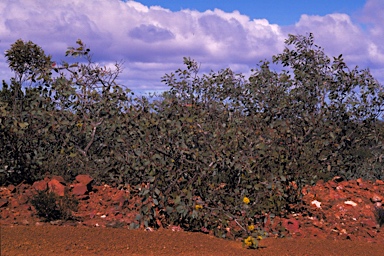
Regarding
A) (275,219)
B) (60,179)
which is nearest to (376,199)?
(275,219)

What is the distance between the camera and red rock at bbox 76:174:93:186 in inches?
367

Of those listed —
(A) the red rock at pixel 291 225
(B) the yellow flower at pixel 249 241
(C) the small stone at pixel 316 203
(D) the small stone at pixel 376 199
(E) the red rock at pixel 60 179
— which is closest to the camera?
(B) the yellow flower at pixel 249 241

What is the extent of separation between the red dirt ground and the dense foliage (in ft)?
1.28

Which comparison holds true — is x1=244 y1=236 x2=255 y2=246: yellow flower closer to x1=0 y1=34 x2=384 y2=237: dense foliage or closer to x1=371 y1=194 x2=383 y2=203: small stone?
x1=0 y1=34 x2=384 y2=237: dense foliage

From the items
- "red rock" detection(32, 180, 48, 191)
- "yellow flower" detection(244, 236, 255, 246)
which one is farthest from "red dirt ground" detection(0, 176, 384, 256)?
"yellow flower" detection(244, 236, 255, 246)

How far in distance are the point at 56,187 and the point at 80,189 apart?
39 centimetres

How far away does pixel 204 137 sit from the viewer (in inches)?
327

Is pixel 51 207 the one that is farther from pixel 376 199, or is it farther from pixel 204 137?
pixel 376 199

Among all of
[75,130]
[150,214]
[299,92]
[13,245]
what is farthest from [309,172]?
[13,245]

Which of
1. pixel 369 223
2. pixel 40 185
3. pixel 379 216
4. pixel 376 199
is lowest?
pixel 369 223

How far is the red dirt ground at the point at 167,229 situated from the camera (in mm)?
6070

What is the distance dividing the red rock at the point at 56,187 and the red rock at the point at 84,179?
17.4 inches

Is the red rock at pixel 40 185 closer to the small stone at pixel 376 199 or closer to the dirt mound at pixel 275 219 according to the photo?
the dirt mound at pixel 275 219

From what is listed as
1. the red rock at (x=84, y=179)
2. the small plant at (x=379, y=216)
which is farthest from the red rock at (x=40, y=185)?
the small plant at (x=379, y=216)
